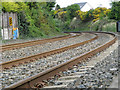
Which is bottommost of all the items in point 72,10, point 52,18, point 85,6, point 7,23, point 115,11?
point 7,23

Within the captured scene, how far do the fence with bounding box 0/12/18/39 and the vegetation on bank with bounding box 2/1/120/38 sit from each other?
0.55m

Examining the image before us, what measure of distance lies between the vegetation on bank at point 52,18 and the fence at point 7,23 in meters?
0.55

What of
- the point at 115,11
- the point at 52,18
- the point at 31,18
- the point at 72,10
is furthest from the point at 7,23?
the point at 72,10

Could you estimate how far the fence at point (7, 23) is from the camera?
1811 cm

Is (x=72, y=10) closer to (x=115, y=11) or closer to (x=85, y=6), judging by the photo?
(x=85, y=6)

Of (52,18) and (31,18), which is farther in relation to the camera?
(52,18)

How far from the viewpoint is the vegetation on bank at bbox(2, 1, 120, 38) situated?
2083 centimetres

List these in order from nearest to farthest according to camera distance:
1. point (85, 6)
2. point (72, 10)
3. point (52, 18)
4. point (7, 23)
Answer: point (7, 23)
point (52, 18)
point (72, 10)
point (85, 6)

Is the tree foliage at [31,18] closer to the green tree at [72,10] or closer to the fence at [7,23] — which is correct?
the fence at [7,23]

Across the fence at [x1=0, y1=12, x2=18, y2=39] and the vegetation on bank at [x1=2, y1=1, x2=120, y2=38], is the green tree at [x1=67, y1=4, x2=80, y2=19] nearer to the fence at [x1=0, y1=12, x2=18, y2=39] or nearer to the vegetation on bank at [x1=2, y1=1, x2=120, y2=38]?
the vegetation on bank at [x1=2, y1=1, x2=120, y2=38]

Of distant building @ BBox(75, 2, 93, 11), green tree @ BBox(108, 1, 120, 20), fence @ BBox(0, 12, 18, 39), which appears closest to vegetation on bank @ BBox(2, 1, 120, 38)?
green tree @ BBox(108, 1, 120, 20)

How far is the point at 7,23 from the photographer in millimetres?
18750

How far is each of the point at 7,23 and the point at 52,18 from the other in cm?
1029

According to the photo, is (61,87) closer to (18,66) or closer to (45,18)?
(18,66)
